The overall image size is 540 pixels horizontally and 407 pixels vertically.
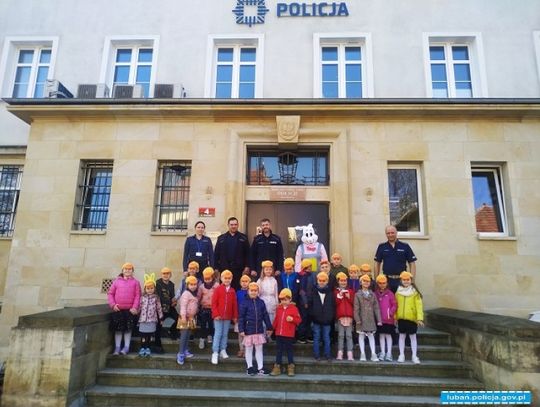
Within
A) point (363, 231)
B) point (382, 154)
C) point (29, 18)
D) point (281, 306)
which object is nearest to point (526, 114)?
point (382, 154)

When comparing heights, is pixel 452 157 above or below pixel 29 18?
below

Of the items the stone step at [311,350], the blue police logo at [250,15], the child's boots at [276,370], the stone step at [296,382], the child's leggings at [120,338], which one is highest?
the blue police logo at [250,15]

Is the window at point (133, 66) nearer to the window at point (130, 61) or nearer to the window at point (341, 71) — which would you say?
the window at point (130, 61)

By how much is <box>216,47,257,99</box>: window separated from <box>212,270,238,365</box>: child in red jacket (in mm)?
5990

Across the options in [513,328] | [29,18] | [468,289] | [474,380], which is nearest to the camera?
[513,328]

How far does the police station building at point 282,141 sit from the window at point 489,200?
0.14ft

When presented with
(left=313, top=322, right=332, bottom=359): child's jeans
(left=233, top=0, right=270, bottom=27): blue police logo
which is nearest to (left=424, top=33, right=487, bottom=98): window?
(left=233, top=0, right=270, bottom=27): blue police logo

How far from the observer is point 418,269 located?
859cm

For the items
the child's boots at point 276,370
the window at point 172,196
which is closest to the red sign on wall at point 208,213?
the window at point 172,196

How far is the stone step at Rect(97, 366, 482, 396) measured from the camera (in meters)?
5.58

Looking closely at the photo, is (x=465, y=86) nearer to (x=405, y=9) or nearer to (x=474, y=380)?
(x=405, y=9)

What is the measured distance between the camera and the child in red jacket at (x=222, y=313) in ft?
20.0

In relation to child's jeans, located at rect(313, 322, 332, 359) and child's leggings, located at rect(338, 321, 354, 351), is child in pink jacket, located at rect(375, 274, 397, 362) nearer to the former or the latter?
child's leggings, located at rect(338, 321, 354, 351)

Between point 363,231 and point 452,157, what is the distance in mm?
2966
